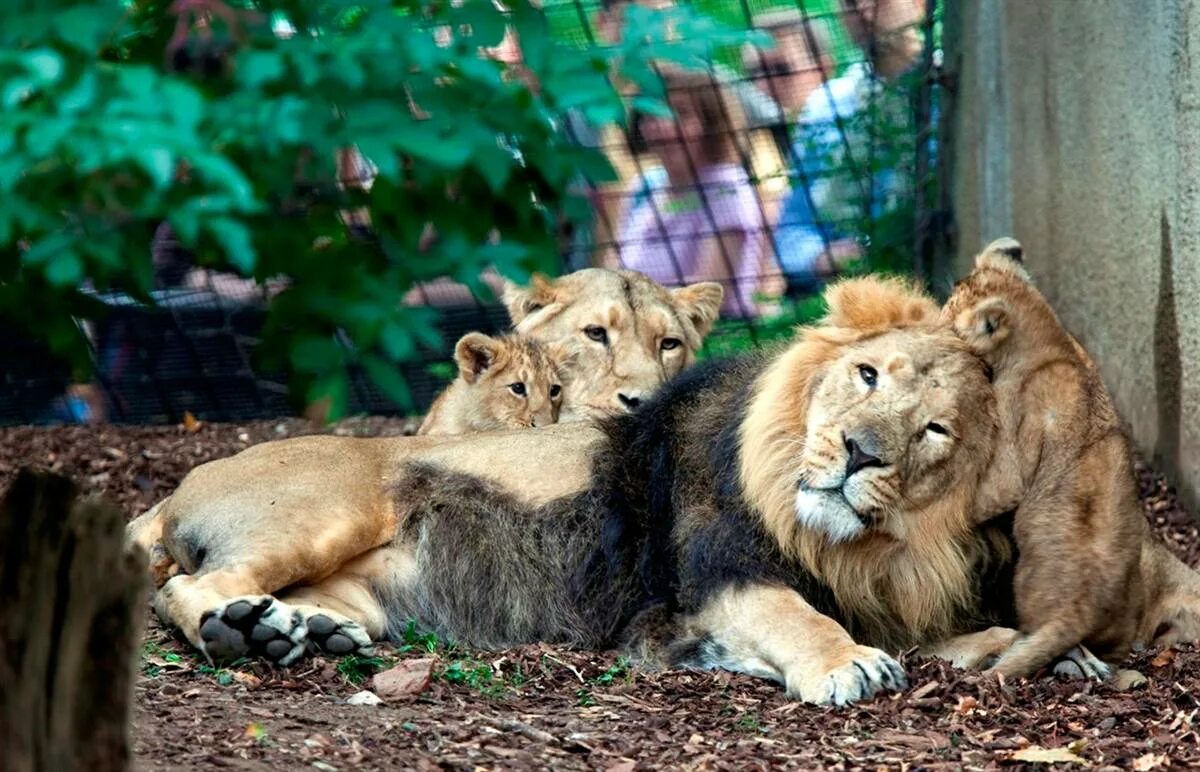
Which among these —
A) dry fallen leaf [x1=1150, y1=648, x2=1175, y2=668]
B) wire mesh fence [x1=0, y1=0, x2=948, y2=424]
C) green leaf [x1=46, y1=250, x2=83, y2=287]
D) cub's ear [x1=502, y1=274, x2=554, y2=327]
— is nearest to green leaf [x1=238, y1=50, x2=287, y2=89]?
green leaf [x1=46, y1=250, x2=83, y2=287]

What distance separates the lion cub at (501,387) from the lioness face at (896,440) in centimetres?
207

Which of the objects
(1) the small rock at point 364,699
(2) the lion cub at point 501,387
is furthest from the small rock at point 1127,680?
(2) the lion cub at point 501,387

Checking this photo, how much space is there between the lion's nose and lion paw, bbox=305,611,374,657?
1412 mm

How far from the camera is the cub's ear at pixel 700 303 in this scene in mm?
6984

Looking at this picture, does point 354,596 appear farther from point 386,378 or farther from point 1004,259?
point 386,378

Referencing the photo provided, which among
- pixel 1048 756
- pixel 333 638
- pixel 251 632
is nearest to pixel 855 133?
Result: pixel 333 638

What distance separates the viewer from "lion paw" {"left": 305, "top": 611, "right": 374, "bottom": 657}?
4703mm

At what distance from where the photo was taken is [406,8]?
204cm

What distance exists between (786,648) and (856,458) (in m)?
0.52

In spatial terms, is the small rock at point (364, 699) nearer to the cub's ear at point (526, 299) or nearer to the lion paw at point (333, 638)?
the lion paw at point (333, 638)

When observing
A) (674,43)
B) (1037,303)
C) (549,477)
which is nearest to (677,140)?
(549,477)

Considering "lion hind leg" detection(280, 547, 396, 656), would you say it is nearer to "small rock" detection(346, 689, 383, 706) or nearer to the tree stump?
"small rock" detection(346, 689, 383, 706)

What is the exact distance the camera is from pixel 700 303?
23.3 feet

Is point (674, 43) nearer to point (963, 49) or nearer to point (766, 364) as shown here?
point (766, 364)
